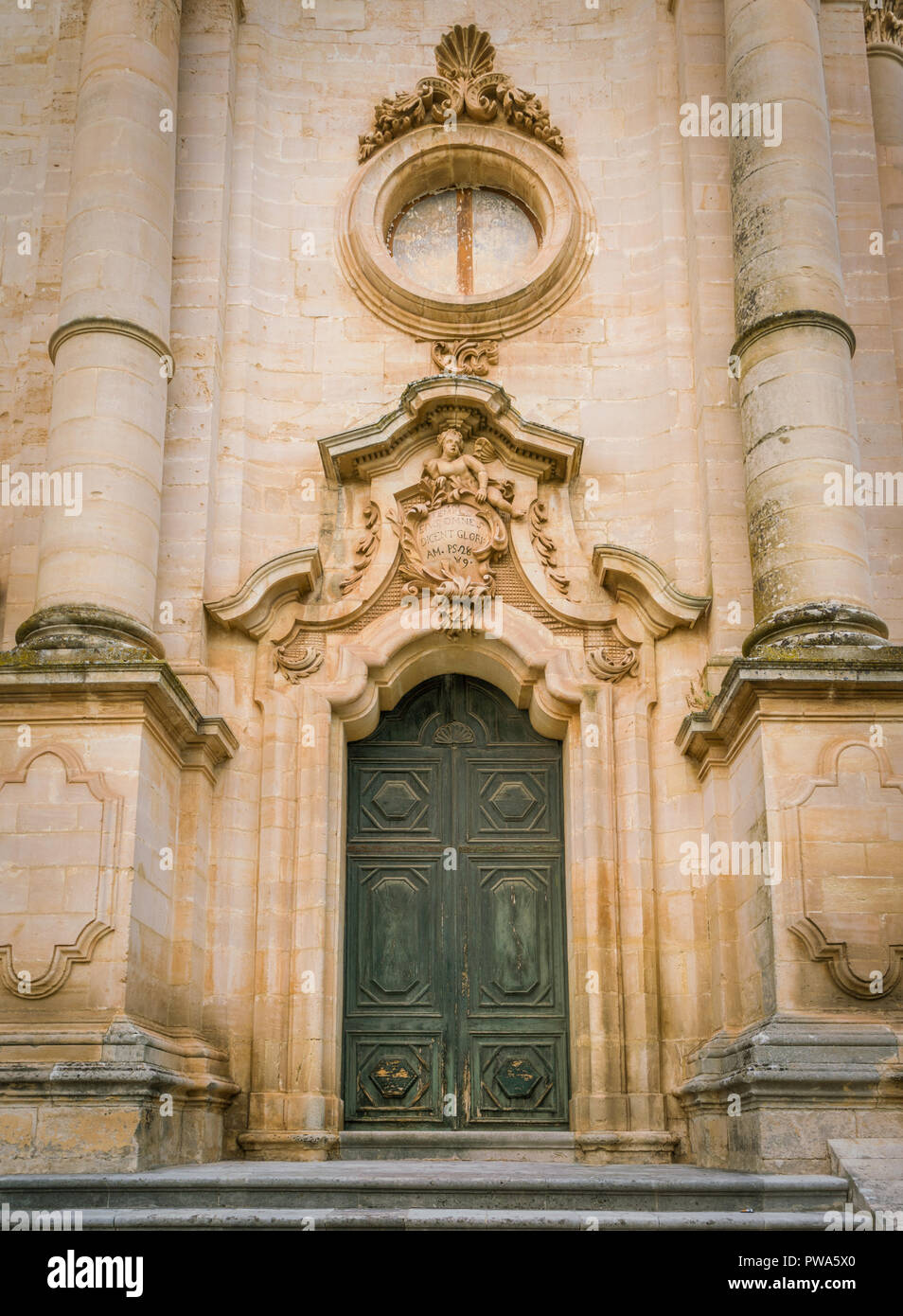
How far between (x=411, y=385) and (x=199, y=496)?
6.18 feet

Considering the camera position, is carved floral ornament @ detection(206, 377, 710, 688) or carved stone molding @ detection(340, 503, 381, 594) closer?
carved floral ornament @ detection(206, 377, 710, 688)

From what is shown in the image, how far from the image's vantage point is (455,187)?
13.0m

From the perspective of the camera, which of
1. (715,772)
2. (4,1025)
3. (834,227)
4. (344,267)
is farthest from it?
(344,267)

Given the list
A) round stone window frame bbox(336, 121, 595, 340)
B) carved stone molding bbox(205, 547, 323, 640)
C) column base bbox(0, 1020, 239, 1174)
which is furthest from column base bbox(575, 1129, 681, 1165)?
round stone window frame bbox(336, 121, 595, 340)

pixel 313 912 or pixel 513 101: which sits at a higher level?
pixel 513 101

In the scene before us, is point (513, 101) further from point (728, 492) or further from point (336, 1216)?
point (336, 1216)

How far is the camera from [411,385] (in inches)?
447

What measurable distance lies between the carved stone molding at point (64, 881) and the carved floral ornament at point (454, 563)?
2265mm

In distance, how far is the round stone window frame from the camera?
12.3 m

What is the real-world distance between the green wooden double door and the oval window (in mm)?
3656

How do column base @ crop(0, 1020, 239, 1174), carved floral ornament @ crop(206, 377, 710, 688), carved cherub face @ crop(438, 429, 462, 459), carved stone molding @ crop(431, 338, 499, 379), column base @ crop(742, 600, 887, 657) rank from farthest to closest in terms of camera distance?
carved stone molding @ crop(431, 338, 499, 379)
carved cherub face @ crop(438, 429, 462, 459)
carved floral ornament @ crop(206, 377, 710, 688)
column base @ crop(742, 600, 887, 657)
column base @ crop(0, 1020, 239, 1174)

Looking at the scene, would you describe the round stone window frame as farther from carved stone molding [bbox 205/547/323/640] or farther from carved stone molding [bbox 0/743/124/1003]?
carved stone molding [bbox 0/743/124/1003]

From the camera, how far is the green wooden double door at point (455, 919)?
10.7 meters
